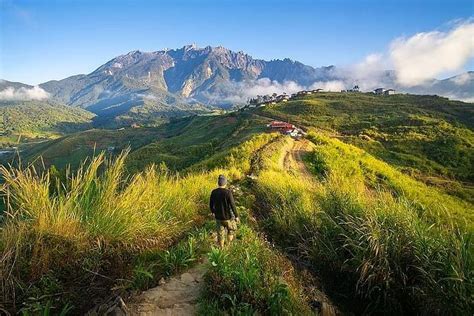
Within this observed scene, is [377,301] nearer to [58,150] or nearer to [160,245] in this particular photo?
[160,245]

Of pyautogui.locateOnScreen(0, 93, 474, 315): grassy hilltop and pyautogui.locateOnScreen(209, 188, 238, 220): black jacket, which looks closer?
pyautogui.locateOnScreen(0, 93, 474, 315): grassy hilltop

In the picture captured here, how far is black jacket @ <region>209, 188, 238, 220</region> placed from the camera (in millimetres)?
8664

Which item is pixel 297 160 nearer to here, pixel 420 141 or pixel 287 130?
pixel 287 130

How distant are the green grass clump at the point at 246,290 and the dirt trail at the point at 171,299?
246 mm

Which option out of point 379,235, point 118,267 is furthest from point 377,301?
point 118,267

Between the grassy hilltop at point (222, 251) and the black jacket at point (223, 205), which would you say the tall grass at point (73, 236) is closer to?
the grassy hilltop at point (222, 251)

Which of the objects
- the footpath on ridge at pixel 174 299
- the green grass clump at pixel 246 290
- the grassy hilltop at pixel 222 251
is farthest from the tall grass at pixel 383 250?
the green grass clump at pixel 246 290

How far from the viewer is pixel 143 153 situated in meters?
79.9

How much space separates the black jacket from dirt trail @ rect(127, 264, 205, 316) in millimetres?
2360

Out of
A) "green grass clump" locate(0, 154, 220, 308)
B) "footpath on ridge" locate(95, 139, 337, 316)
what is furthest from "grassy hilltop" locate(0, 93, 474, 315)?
"footpath on ridge" locate(95, 139, 337, 316)

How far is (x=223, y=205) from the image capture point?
8844 mm

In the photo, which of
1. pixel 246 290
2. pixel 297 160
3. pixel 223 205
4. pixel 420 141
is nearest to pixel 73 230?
pixel 246 290

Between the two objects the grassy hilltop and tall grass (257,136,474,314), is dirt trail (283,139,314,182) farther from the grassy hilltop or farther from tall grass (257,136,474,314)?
the grassy hilltop

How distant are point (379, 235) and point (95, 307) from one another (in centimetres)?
468
